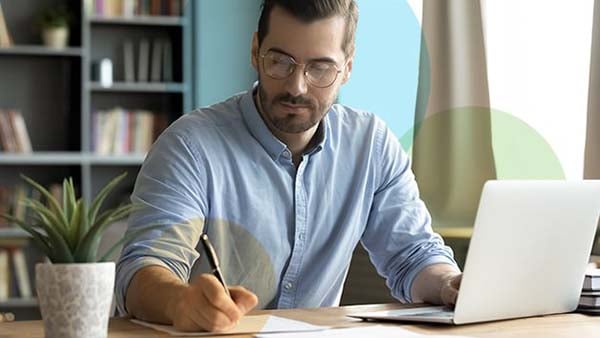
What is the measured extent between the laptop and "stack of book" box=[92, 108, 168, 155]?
11.9 feet

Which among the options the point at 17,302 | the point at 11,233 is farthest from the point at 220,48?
the point at 17,302

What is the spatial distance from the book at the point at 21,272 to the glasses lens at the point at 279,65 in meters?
3.40

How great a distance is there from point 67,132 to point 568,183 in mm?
3929

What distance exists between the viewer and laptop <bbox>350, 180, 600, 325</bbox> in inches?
66.4

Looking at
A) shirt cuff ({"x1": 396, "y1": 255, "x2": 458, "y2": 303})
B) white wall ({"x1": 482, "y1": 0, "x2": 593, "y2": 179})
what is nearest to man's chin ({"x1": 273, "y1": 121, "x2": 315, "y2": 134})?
shirt cuff ({"x1": 396, "y1": 255, "x2": 458, "y2": 303})

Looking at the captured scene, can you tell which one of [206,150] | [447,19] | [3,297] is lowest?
[3,297]

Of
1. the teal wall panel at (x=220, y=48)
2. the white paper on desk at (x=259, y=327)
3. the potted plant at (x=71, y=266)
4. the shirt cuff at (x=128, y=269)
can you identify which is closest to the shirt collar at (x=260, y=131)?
the shirt cuff at (x=128, y=269)

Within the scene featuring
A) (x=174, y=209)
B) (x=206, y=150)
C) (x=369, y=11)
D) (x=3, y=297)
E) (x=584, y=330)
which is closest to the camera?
(x=584, y=330)

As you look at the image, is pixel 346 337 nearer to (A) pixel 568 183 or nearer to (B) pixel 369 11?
(A) pixel 568 183

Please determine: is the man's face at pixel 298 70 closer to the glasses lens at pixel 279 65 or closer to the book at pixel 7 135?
the glasses lens at pixel 279 65

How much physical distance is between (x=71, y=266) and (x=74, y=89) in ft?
13.1

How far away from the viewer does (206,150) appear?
7.14 ft

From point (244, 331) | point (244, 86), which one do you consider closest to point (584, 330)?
point (244, 331)

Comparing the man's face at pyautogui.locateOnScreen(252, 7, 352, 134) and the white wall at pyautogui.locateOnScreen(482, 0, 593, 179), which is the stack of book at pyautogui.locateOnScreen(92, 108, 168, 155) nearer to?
the white wall at pyautogui.locateOnScreen(482, 0, 593, 179)
